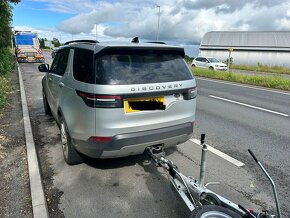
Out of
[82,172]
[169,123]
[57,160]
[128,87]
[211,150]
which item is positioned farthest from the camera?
[211,150]

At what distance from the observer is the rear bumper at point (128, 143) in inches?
136

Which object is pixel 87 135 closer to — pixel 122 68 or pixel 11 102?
pixel 122 68

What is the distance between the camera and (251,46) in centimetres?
5069

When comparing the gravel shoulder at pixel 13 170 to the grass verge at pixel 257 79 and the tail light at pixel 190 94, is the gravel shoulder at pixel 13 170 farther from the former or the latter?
the grass verge at pixel 257 79

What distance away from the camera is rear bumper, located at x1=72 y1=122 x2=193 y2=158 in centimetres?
346

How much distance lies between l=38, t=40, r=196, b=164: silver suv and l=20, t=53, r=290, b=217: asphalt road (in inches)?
18.4

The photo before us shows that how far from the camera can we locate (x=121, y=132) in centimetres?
344

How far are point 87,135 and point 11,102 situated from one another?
6367mm

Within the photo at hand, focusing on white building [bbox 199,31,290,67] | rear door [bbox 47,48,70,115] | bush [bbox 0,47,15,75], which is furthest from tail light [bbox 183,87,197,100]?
white building [bbox 199,31,290,67]

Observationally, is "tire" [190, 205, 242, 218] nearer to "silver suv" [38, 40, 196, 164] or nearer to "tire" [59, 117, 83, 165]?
"silver suv" [38, 40, 196, 164]

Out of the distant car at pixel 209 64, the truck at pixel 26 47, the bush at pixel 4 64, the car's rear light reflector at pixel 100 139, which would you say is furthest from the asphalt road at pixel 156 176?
the truck at pixel 26 47

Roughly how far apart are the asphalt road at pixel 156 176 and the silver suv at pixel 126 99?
468 mm

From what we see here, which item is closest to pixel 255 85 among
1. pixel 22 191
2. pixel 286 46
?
pixel 22 191

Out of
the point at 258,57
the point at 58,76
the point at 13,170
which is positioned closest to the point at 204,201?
the point at 13,170
